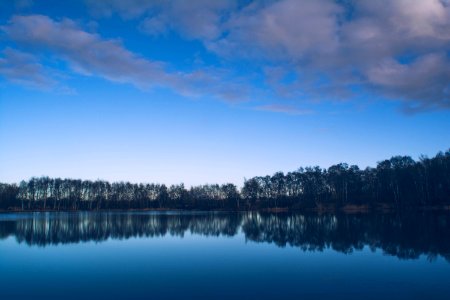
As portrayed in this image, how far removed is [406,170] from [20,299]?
4065 inches

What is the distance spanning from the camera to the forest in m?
92.4

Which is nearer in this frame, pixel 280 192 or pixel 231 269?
pixel 231 269

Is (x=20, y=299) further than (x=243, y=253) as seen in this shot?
No

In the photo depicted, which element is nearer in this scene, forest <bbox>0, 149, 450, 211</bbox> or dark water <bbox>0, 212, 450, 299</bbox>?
dark water <bbox>0, 212, 450, 299</bbox>

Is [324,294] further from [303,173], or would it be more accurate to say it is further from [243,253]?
[303,173]

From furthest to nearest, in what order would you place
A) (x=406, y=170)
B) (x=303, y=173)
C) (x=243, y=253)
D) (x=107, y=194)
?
1. (x=107, y=194)
2. (x=303, y=173)
3. (x=406, y=170)
4. (x=243, y=253)

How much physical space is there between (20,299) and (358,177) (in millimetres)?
111000

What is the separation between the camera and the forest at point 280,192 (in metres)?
92.4

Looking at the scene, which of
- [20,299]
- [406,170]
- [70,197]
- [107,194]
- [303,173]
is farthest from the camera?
[107,194]

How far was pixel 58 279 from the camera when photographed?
58.2ft

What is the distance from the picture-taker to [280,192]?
136m

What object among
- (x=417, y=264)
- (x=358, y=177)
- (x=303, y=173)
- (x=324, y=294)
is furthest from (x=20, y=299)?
(x=303, y=173)

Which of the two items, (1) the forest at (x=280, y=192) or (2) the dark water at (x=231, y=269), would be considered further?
(1) the forest at (x=280, y=192)

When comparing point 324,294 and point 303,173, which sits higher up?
point 303,173
